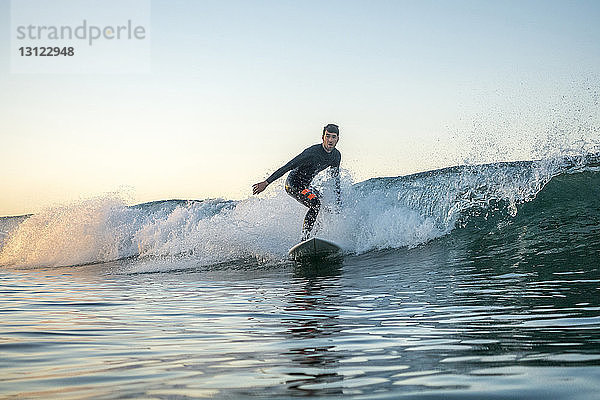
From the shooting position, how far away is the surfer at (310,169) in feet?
35.1

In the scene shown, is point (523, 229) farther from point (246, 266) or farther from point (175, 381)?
point (175, 381)

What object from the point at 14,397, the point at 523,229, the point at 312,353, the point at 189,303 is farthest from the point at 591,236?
the point at 14,397

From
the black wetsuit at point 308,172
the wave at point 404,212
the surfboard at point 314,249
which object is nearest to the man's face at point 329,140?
the black wetsuit at point 308,172

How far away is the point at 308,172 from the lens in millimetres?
10969

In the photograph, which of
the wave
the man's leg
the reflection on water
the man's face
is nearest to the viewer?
the reflection on water

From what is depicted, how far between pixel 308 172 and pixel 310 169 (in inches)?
2.7

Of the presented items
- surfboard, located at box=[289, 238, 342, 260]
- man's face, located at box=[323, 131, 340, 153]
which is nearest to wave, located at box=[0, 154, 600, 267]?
surfboard, located at box=[289, 238, 342, 260]

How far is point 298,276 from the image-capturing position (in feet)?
28.6

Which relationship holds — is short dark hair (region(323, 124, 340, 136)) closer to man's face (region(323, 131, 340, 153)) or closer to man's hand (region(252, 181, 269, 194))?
man's face (region(323, 131, 340, 153))

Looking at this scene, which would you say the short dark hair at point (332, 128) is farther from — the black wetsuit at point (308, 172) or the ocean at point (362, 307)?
the ocean at point (362, 307)

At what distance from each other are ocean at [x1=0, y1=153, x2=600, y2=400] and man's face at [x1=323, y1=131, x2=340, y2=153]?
1311mm

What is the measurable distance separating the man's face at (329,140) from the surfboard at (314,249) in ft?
Result: 5.26

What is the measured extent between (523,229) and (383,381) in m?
8.91

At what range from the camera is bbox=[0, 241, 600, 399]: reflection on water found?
2.14 metres
